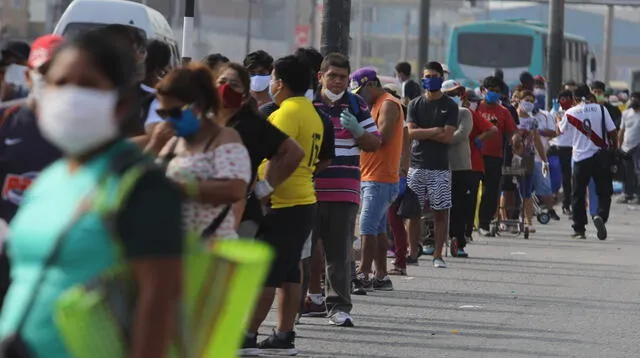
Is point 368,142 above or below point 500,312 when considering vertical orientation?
above

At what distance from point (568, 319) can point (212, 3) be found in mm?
48948

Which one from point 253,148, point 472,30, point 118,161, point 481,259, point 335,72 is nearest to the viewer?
point 118,161

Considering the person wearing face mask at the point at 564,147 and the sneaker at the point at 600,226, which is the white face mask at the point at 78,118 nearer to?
the sneaker at the point at 600,226

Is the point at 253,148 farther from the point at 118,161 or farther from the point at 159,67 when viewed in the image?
the point at 118,161

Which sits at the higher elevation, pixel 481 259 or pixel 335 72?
pixel 335 72

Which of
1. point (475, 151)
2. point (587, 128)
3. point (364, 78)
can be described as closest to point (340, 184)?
point (364, 78)

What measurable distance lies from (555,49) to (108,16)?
1599 centimetres

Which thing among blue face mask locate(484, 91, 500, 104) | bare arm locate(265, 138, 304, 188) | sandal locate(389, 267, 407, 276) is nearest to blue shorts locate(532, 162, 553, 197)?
blue face mask locate(484, 91, 500, 104)

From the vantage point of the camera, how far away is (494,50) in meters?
43.8

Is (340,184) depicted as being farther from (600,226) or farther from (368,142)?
(600,226)

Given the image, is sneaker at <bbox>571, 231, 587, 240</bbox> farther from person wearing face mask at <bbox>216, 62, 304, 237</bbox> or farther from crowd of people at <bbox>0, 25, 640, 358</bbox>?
person wearing face mask at <bbox>216, 62, 304, 237</bbox>

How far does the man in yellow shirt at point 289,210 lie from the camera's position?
9359mm

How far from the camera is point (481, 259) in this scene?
1719 cm

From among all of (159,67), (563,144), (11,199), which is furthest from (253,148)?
(563,144)
